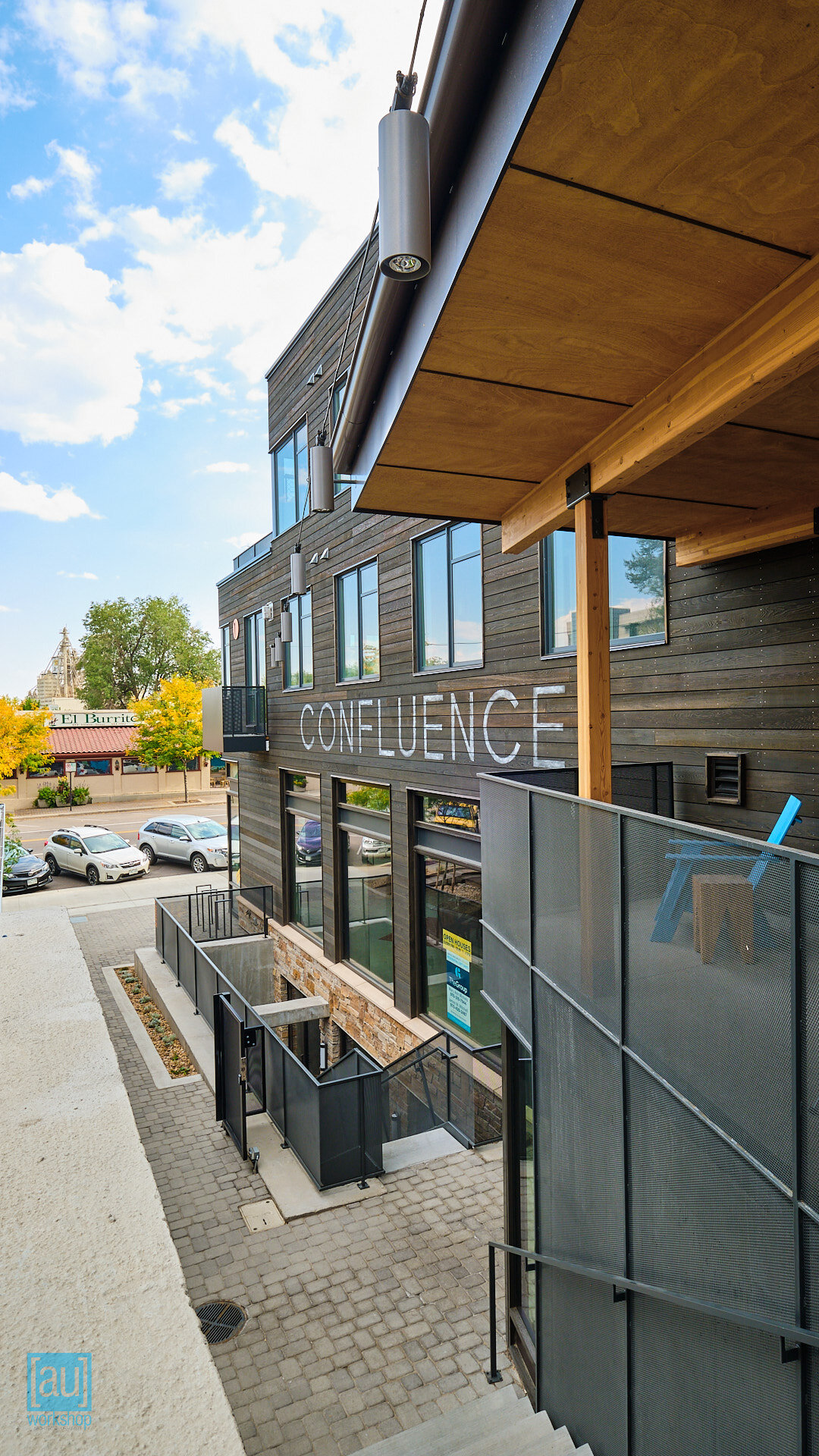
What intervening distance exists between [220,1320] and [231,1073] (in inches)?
125

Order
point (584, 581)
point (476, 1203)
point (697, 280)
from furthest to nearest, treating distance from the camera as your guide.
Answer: point (476, 1203) → point (584, 581) → point (697, 280)

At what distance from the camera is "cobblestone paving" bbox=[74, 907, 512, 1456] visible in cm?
517

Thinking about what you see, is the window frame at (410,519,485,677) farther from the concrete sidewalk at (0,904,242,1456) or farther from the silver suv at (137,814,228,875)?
the silver suv at (137,814,228,875)

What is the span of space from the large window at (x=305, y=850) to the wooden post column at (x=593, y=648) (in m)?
10.4

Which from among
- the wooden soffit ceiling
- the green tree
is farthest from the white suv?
the green tree

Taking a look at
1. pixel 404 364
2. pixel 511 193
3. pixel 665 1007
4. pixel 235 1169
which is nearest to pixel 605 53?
pixel 511 193

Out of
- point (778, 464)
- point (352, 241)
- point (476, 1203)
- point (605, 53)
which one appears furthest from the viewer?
point (352, 241)

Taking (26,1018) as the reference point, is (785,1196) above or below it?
above

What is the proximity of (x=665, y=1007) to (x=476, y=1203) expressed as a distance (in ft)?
18.3

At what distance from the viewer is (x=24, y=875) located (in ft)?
77.8

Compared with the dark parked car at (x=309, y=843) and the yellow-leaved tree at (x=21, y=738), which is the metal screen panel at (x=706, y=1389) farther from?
the yellow-leaved tree at (x=21, y=738)

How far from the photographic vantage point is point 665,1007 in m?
3.20

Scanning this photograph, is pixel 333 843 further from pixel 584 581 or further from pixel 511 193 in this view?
pixel 511 193

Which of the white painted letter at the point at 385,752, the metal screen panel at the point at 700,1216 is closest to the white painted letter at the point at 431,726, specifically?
the white painted letter at the point at 385,752
